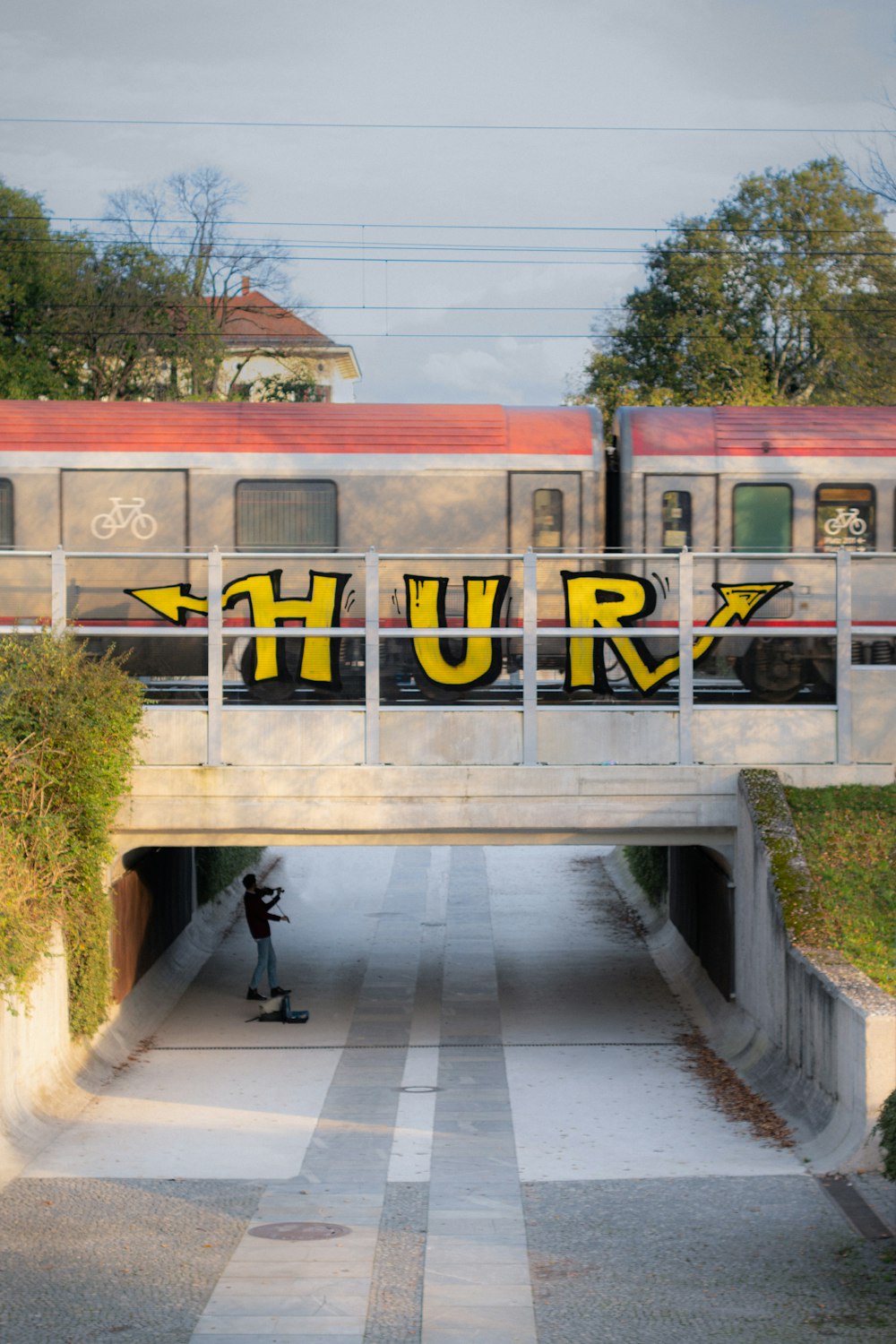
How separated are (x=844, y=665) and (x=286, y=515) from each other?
788 centimetres

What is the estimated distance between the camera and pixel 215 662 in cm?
1673

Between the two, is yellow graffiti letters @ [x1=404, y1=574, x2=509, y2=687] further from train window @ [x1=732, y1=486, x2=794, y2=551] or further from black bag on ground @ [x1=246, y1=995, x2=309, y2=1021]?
black bag on ground @ [x1=246, y1=995, x2=309, y2=1021]

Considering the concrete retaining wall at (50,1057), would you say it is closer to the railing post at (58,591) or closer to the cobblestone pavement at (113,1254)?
the cobblestone pavement at (113,1254)

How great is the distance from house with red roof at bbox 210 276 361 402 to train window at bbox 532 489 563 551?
110 feet

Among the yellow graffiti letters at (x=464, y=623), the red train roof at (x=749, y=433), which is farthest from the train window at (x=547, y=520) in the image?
the yellow graffiti letters at (x=464, y=623)

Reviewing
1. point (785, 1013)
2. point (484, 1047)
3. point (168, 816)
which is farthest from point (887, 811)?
point (168, 816)

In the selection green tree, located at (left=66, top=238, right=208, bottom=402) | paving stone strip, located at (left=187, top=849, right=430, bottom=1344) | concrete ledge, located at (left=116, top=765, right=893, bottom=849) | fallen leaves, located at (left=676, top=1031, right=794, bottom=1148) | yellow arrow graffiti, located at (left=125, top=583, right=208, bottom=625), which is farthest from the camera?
green tree, located at (left=66, top=238, right=208, bottom=402)

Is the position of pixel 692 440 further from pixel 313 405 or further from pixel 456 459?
pixel 313 405

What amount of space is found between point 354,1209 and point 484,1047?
5933 mm

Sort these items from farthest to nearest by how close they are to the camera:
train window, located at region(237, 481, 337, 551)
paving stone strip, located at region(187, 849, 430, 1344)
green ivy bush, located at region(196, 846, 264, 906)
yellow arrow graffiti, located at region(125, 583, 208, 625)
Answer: green ivy bush, located at region(196, 846, 264, 906)
train window, located at region(237, 481, 337, 551)
yellow arrow graffiti, located at region(125, 583, 208, 625)
paving stone strip, located at region(187, 849, 430, 1344)

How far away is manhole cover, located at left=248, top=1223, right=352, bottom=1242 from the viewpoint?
10336 mm

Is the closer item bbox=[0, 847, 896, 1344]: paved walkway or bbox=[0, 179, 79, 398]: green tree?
bbox=[0, 847, 896, 1344]: paved walkway

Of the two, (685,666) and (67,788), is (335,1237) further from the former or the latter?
(685,666)

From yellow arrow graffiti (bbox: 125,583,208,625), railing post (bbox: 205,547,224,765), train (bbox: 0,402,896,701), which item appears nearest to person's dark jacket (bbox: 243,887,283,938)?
railing post (bbox: 205,547,224,765)
